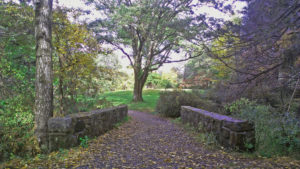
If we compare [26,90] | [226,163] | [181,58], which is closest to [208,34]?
[226,163]

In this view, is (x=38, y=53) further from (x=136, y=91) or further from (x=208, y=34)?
(x=136, y=91)

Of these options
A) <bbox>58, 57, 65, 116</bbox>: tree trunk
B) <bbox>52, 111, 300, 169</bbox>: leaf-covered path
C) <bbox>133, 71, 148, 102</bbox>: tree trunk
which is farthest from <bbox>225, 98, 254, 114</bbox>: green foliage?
<bbox>133, 71, 148, 102</bbox>: tree trunk

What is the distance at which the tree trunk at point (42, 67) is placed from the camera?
4797mm

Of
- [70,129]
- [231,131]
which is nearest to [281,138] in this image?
[231,131]

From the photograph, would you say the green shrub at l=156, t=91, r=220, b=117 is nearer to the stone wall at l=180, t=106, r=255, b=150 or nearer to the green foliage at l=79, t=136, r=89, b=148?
the stone wall at l=180, t=106, r=255, b=150

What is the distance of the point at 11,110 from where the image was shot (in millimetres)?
6375

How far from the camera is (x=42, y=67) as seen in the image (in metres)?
4.87

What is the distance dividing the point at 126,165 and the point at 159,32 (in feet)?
35.1

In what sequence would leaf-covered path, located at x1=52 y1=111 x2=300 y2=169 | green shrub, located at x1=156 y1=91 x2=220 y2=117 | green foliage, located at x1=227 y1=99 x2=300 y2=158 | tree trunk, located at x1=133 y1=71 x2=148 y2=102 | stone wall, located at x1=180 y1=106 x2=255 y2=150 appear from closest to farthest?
leaf-covered path, located at x1=52 y1=111 x2=300 y2=169 → green foliage, located at x1=227 y1=99 x2=300 y2=158 → stone wall, located at x1=180 y1=106 x2=255 y2=150 → green shrub, located at x1=156 y1=91 x2=220 y2=117 → tree trunk, located at x1=133 y1=71 x2=148 y2=102

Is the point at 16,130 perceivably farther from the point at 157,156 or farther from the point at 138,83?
the point at 138,83

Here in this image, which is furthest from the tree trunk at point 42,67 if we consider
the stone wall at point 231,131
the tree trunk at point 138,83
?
the tree trunk at point 138,83

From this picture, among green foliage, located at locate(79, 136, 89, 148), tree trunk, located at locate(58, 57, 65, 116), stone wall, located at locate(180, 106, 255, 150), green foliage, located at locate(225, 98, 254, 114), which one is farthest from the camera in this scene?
green foliage, located at locate(225, 98, 254, 114)

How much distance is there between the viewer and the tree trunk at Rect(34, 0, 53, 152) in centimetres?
480

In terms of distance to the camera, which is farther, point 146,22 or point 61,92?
point 146,22
